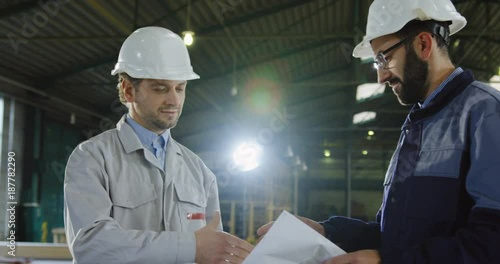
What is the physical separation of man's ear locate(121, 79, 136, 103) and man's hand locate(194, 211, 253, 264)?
2.73 feet

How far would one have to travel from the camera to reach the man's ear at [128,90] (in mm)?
2465

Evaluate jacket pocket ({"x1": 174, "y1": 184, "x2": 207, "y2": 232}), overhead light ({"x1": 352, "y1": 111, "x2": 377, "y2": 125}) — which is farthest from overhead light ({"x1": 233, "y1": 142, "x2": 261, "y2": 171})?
jacket pocket ({"x1": 174, "y1": 184, "x2": 207, "y2": 232})

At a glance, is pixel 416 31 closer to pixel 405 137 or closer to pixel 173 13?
pixel 405 137

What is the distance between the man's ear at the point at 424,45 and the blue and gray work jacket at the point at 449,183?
0.14 m

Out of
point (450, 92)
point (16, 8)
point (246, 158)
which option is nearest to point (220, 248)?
point (450, 92)

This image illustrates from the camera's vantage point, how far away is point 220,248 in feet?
6.61

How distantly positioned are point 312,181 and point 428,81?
A: 1601 centimetres

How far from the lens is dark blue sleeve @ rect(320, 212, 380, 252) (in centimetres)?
207

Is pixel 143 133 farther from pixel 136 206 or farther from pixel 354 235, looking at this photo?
pixel 354 235

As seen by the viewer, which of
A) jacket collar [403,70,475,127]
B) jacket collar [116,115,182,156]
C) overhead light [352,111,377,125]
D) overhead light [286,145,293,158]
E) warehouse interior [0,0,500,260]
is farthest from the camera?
overhead light [352,111,377,125]

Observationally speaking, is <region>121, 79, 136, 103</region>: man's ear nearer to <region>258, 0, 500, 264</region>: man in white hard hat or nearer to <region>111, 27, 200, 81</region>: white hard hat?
<region>111, 27, 200, 81</region>: white hard hat

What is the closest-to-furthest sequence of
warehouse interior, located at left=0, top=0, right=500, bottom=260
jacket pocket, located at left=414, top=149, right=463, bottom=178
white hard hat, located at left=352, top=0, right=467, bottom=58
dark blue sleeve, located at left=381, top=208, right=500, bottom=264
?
dark blue sleeve, located at left=381, top=208, right=500, bottom=264 → jacket pocket, located at left=414, top=149, right=463, bottom=178 → white hard hat, located at left=352, top=0, right=467, bottom=58 → warehouse interior, located at left=0, top=0, right=500, bottom=260

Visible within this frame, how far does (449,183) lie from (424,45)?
51 cm

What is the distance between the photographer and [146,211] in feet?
7.49
